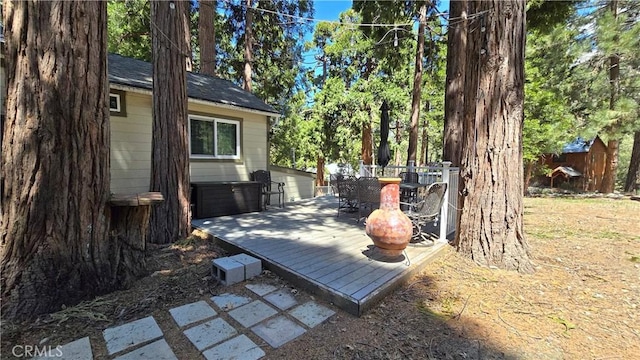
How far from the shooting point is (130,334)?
7.50 ft

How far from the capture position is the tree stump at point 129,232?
10.1 ft

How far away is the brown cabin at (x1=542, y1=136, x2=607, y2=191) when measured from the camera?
20.7 metres

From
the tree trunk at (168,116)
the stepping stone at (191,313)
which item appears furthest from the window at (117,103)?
the stepping stone at (191,313)

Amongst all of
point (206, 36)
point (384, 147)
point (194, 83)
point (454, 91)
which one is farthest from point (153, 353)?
point (206, 36)

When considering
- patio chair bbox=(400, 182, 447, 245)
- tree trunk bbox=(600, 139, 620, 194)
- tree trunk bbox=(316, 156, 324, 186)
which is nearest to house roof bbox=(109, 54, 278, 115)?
patio chair bbox=(400, 182, 447, 245)

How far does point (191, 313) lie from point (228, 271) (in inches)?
24.7

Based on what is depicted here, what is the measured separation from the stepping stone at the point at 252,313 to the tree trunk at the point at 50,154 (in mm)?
1470

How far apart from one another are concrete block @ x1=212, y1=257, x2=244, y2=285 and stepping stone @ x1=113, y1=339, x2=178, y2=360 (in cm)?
106

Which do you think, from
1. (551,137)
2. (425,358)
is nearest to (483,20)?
(425,358)

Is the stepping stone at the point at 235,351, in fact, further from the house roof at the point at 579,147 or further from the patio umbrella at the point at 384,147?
the house roof at the point at 579,147

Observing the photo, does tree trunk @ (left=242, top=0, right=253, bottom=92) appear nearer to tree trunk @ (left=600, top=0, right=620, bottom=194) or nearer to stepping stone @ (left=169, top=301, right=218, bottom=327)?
stepping stone @ (left=169, top=301, right=218, bottom=327)

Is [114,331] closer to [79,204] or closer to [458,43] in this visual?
[79,204]

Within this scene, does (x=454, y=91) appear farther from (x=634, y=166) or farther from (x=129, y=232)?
(x=634, y=166)

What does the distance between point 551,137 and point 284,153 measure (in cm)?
1384
